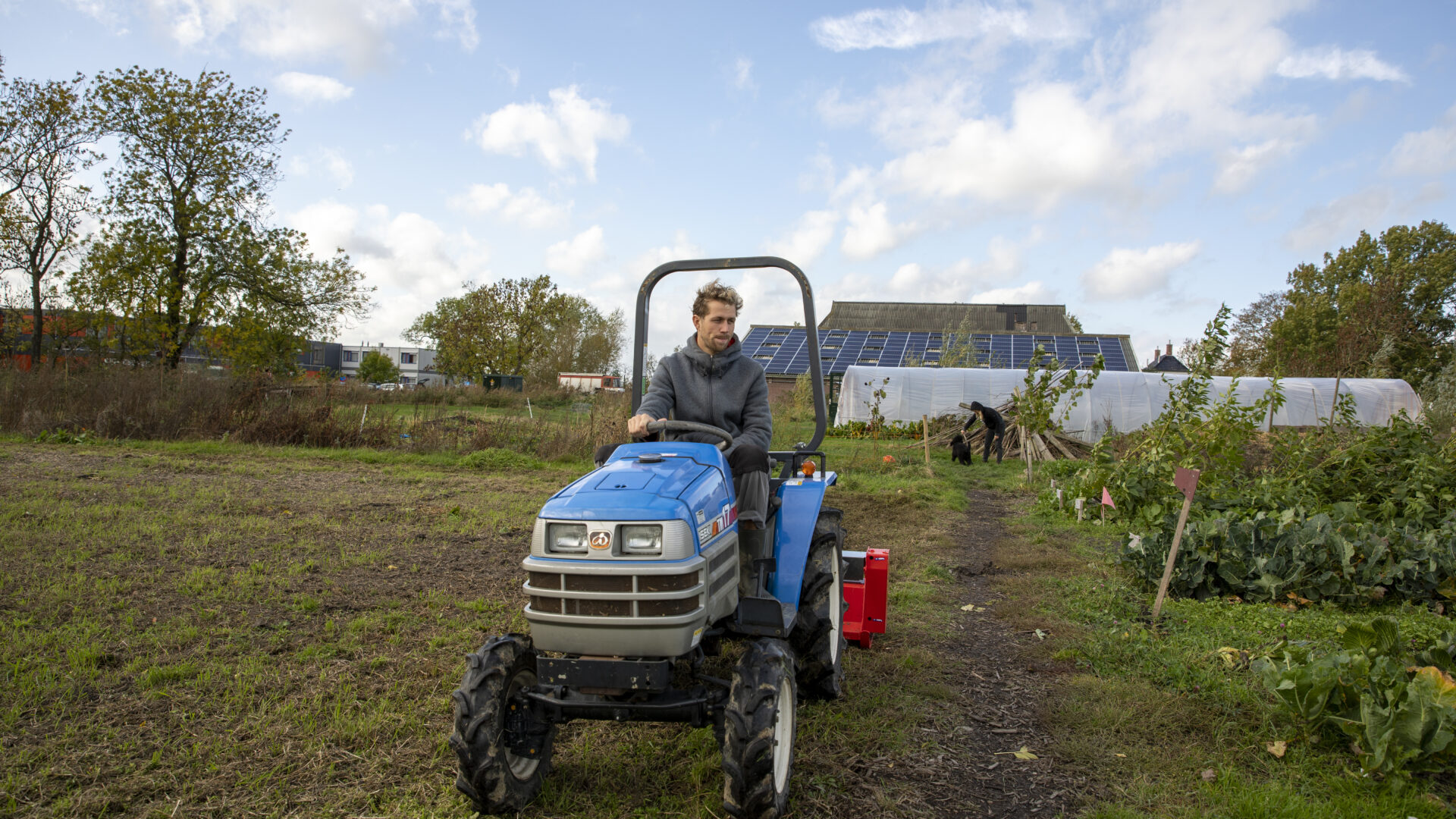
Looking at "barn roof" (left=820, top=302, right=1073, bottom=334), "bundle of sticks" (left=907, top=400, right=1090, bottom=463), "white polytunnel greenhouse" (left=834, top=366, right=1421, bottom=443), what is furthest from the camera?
"barn roof" (left=820, top=302, right=1073, bottom=334)

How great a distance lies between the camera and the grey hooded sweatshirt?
3965 mm

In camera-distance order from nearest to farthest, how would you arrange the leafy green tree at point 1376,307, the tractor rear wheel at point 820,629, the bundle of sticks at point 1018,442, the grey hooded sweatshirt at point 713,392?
1. the tractor rear wheel at point 820,629
2. the grey hooded sweatshirt at point 713,392
3. the bundle of sticks at point 1018,442
4. the leafy green tree at point 1376,307

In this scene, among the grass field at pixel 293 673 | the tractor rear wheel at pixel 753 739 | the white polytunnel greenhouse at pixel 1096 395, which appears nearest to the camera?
the tractor rear wheel at pixel 753 739

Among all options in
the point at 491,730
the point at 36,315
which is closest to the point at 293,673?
the point at 491,730

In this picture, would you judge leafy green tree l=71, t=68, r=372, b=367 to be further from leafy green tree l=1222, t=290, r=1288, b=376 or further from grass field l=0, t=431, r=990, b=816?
leafy green tree l=1222, t=290, r=1288, b=376

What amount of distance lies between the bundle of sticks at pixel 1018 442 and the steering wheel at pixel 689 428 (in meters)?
14.1

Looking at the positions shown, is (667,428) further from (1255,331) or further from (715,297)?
(1255,331)

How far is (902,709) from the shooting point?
410 cm

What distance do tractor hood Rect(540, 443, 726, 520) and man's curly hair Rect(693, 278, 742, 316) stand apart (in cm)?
77

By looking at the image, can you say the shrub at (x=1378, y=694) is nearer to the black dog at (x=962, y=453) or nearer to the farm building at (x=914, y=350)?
the black dog at (x=962, y=453)

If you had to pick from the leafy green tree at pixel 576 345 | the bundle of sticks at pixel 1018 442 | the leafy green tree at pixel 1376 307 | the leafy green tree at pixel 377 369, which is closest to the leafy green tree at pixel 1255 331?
the leafy green tree at pixel 1376 307

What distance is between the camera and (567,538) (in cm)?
281

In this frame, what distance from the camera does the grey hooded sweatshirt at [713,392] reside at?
3.96 m

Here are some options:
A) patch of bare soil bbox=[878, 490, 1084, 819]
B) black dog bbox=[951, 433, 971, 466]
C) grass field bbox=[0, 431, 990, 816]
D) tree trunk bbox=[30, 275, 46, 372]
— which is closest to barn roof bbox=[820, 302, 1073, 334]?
black dog bbox=[951, 433, 971, 466]
